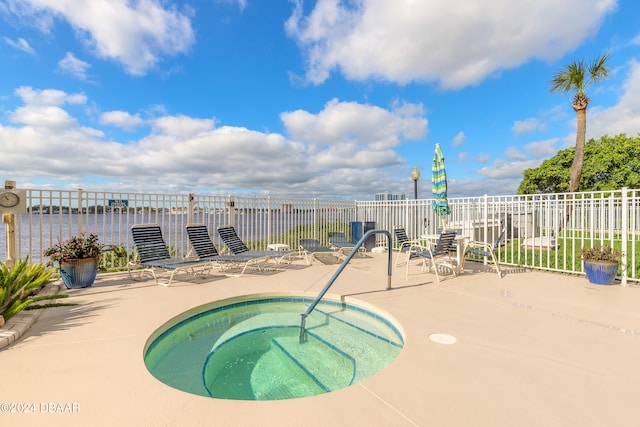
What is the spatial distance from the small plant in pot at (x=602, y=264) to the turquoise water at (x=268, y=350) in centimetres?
433

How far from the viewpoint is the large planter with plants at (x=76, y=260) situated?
4461 mm

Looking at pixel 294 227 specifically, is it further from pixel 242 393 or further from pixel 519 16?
pixel 519 16

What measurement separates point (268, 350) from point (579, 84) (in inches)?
600

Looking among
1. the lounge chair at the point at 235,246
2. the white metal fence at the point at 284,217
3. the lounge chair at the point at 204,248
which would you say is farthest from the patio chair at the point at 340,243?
the lounge chair at the point at 204,248

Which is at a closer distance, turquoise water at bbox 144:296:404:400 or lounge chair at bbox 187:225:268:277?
turquoise water at bbox 144:296:404:400

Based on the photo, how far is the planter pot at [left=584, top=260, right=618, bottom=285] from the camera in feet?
15.5

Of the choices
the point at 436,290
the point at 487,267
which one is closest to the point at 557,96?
the point at 487,267

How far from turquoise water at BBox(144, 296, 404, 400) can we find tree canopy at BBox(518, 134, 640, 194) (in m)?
25.9

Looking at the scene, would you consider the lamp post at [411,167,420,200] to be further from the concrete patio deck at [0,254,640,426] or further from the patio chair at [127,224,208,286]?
the patio chair at [127,224,208,286]

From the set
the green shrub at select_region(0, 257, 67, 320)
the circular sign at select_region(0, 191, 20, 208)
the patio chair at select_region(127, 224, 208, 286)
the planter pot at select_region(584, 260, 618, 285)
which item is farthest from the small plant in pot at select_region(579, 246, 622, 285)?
the circular sign at select_region(0, 191, 20, 208)

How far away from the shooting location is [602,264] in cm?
476

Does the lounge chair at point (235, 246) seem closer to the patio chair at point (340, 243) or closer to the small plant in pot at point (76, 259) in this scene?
the patio chair at point (340, 243)

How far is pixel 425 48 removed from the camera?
27.1 feet

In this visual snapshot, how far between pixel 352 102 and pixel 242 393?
45.1 feet
